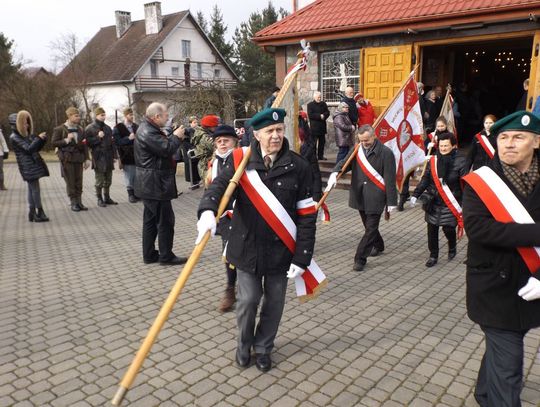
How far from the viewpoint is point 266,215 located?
3.46 metres

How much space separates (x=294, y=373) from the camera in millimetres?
3689

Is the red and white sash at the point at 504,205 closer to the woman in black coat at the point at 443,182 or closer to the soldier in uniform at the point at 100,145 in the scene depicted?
the woman in black coat at the point at 443,182

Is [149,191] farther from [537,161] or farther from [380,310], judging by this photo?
[537,161]

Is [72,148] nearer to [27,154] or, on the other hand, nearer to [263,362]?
[27,154]

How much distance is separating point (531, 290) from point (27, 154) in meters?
8.61

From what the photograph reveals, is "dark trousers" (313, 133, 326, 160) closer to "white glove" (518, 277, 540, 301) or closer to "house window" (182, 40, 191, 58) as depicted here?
"white glove" (518, 277, 540, 301)

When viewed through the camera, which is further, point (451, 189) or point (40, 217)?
point (40, 217)

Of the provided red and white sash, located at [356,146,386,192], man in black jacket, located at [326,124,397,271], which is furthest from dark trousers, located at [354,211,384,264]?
red and white sash, located at [356,146,386,192]

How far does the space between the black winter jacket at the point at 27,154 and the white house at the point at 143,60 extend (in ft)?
87.3

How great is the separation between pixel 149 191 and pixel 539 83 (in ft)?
28.0

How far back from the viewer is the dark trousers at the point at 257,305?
362 centimetres

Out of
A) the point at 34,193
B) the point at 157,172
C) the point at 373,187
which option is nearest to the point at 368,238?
the point at 373,187

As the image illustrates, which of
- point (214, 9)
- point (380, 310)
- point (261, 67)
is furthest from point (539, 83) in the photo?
point (214, 9)

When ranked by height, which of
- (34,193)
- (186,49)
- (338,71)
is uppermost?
(186,49)
